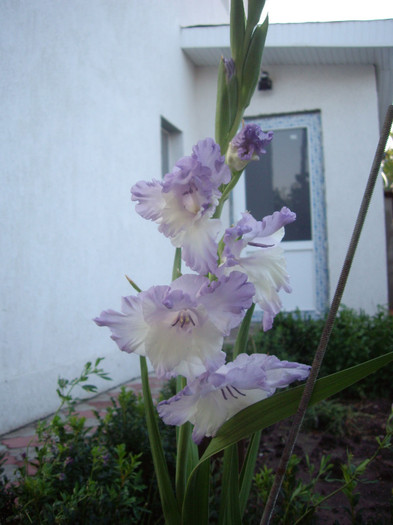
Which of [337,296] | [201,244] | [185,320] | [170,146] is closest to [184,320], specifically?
[185,320]

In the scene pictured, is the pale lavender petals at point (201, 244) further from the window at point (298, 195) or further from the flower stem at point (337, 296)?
the window at point (298, 195)

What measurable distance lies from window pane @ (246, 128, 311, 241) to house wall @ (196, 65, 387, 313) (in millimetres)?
308

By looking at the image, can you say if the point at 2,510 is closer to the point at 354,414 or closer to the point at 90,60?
the point at 354,414

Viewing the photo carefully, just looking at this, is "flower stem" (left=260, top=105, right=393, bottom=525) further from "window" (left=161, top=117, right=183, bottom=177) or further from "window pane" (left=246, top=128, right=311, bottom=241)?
"window pane" (left=246, top=128, right=311, bottom=241)

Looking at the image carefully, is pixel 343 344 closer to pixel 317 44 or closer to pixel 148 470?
pixel 148 470

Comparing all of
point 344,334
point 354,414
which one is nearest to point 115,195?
point 344,334

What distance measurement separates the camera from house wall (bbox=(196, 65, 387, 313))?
587 cm

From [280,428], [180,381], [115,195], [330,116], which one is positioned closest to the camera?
[180,381]

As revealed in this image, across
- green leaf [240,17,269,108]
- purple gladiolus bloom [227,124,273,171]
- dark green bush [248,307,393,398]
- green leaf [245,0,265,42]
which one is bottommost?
dark green bush [248,307,393,398]

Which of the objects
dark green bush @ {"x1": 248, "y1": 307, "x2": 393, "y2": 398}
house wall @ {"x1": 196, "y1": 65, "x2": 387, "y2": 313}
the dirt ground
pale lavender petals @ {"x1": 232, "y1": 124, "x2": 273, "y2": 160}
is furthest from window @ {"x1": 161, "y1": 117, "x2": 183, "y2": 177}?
pale lavender petals @ {"x1": 232, "y1": 124, "x2": 273, "y2": 160}

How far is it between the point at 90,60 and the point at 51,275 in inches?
67.0

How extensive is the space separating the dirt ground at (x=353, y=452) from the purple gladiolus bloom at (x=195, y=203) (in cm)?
126

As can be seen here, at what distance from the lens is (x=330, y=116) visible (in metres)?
6.09

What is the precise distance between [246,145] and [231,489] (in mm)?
676
